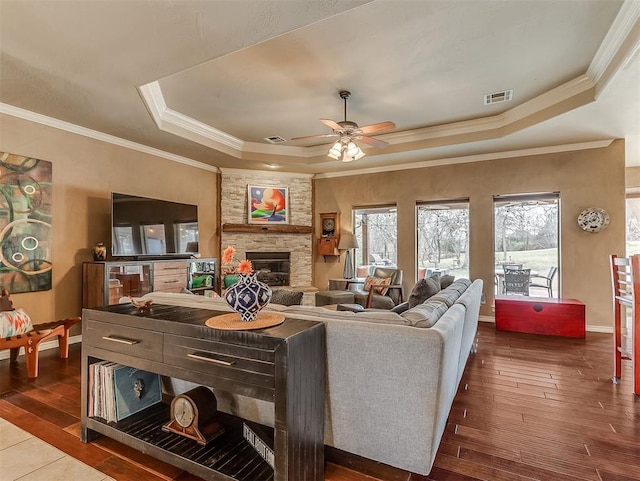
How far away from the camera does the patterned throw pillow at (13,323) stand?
3.06 metres

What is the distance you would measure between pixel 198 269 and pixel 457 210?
4.62 m

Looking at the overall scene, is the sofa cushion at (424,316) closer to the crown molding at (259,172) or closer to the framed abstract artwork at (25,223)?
the framed abstract artwork at (25,223)

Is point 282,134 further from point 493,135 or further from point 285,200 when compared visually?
point 493,135

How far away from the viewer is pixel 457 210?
598 centimetres

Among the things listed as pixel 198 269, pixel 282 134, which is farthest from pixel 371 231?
pixel 198 269

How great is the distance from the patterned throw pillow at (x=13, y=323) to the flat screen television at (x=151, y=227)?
4.24ft

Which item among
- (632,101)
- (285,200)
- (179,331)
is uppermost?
(632,101)

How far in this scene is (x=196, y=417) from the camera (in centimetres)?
186

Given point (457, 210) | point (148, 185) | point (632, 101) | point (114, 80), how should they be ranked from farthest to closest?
point (457, 210), point (148, 185), point (632, 101), point (114, 80)

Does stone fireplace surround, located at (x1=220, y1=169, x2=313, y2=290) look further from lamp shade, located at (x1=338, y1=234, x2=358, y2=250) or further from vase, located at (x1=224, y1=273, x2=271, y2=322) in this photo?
vase, located at (x1=224, y1=273, x2=271, y2=322)

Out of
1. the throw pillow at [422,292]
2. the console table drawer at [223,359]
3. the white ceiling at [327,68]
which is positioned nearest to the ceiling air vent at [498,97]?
the white ceiling at [327,68]

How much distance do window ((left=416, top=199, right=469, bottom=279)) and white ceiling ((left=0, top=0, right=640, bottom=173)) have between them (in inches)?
43.9

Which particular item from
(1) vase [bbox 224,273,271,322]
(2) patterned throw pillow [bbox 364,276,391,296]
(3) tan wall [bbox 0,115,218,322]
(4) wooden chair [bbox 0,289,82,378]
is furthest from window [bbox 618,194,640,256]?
(4) wooden chair [bbox 0,289,82,378]

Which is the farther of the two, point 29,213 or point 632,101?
point 29,213
